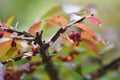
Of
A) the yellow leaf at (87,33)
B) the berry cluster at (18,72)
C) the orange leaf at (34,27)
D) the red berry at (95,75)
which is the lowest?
the berry cluster at (18,72)

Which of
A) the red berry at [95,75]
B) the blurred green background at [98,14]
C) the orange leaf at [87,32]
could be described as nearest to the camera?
the orange leaf at [87,32]

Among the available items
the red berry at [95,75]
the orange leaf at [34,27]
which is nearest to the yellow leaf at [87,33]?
the orange leaf at [34,27]

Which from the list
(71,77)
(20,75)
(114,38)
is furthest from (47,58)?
(114,38)

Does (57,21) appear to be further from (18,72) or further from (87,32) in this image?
(18,72)

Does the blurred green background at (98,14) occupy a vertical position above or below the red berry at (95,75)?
above

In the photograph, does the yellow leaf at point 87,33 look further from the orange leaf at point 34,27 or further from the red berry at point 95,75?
the red berry at point 95,75

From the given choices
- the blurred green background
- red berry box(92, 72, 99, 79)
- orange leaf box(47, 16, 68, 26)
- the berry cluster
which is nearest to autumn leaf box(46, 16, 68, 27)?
orange leaf box(47, 16, 68, 26)

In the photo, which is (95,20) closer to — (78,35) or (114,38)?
(78,35)

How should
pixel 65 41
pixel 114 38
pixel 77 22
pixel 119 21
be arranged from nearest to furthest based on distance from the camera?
1. pixel 77 22
2. pixel 65 41
3. pixel 114 38
4. pixel 119 21

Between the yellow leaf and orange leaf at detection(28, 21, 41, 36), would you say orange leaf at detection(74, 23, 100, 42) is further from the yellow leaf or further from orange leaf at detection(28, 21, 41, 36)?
orange leaf at detection(28, 21, 41, 36)
